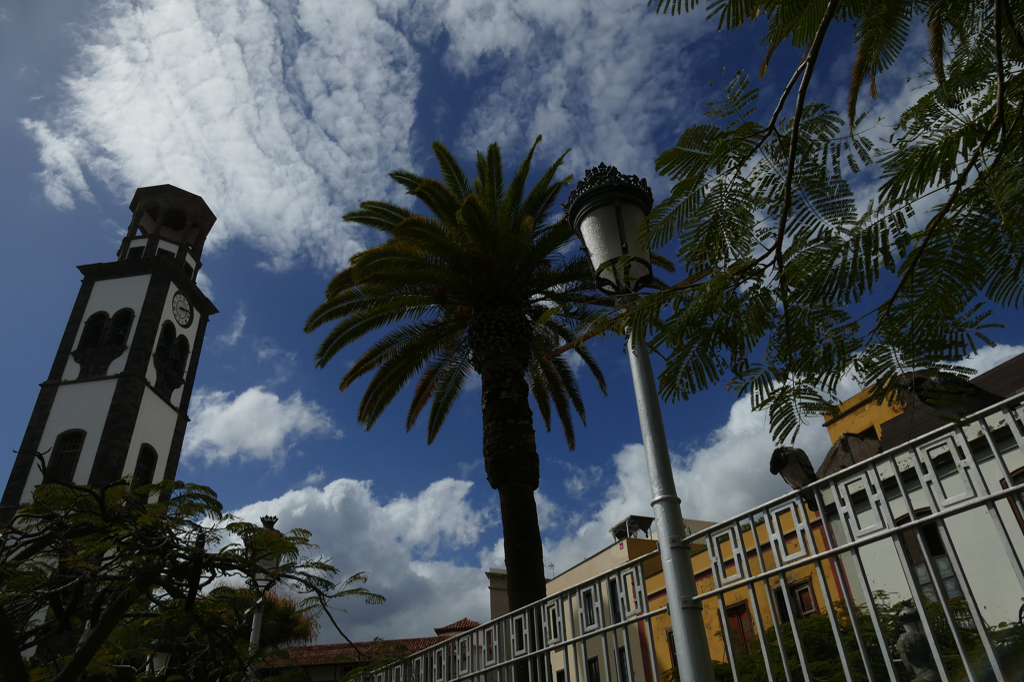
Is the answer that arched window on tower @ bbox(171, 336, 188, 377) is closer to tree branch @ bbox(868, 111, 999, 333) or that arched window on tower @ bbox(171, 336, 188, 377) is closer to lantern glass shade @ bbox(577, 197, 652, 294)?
lantern glass shade @ bbox(577, 197, 652, 294)

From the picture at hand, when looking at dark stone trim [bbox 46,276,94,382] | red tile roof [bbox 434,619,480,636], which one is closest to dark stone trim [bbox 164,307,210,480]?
dark stone trim [bbox 46,276,94,382]

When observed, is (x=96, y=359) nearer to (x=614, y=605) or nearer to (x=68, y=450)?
(x=68, y=450)

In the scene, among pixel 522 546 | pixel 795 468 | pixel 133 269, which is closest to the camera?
pixel 795 468

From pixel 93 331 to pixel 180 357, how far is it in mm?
3905

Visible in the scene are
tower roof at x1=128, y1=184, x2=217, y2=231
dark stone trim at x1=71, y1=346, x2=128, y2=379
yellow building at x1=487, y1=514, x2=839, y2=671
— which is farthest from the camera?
tower roof at x1=128, y1=184, x2=217, y2=231

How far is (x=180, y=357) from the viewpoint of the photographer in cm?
3194

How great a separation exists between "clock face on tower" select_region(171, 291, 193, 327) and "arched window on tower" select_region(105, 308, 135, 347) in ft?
7.13

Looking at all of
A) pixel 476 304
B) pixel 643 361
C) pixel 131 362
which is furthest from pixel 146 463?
pixel 643 361

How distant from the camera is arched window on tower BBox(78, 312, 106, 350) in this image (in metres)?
29.5

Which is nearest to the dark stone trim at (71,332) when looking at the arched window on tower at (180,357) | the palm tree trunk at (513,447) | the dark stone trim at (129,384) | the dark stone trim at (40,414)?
the dark stone trim at (40,414)

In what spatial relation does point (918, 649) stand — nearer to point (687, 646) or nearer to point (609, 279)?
point (687, 646)

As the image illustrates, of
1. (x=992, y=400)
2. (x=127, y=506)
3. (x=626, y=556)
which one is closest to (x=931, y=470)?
(x=992, y=400)

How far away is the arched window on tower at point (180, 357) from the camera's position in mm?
31250

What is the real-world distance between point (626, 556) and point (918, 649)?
16.9 m
